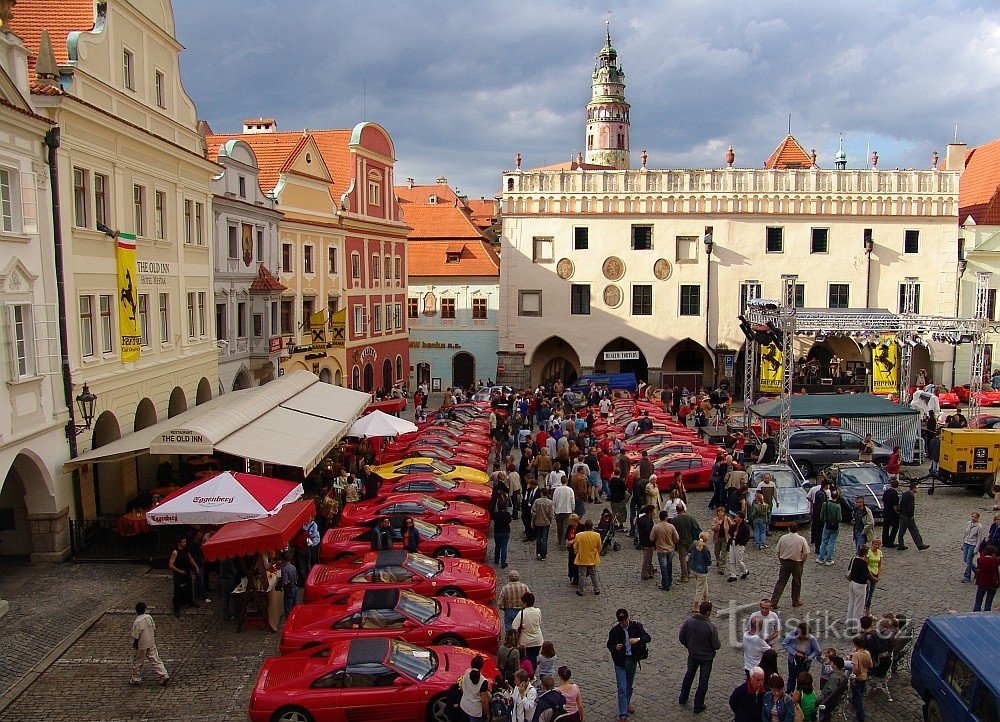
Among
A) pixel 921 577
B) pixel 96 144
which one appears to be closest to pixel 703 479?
pixel 921 577

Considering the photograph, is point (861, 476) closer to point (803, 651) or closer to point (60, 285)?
point (803, 651)

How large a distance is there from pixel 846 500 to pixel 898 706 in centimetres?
903

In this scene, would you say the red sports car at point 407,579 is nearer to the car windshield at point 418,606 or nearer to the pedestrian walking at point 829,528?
the car windshield at point 418,606

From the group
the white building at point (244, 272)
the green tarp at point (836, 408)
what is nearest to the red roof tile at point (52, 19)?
the white building at point (244, 272)

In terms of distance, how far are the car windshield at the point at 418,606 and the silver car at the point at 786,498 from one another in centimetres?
859

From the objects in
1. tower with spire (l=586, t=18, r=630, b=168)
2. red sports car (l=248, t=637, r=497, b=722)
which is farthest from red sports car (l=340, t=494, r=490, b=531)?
tower with spire (l=586, t=18, r=630, b=168)

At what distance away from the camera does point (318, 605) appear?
13.5 metres

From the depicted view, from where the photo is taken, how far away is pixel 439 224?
171ft

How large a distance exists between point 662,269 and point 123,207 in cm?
2978

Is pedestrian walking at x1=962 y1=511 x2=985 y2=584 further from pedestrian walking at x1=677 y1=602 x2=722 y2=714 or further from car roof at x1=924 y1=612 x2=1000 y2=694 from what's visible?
pedestrian walking at x1=677 y1=602 x2=722 y2=714

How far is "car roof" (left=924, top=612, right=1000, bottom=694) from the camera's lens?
9.23 metres

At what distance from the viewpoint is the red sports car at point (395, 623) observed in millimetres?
12422

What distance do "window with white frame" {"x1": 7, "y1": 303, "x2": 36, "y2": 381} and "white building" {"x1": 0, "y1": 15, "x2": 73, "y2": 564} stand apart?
18 mm

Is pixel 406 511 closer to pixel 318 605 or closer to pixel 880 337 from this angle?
pixel 318 605
